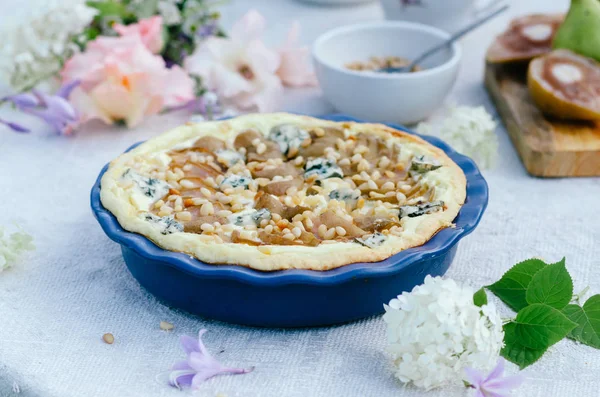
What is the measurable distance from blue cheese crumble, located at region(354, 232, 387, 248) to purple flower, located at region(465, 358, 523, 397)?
45cm

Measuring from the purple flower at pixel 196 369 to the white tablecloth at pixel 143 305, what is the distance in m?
0.02

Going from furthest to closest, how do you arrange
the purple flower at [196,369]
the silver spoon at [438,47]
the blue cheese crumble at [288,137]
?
1. the silver spoon at [438,47]
2. the blue cheese crumble at [288,137]
3. the purple flower at [196,369]

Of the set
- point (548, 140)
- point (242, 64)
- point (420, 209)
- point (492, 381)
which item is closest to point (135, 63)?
point (242, 64)

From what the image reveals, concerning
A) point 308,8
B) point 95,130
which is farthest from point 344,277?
point 308,8

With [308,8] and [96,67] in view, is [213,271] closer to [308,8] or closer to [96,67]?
[96,67]

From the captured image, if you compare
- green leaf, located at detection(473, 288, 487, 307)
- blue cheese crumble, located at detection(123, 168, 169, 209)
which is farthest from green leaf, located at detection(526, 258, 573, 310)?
blue cheese crumble, located at detection(123, 168, 169, 209)

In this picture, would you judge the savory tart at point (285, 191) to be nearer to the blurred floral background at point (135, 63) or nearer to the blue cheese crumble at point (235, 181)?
the blue cheese crumble at point (235, 181)

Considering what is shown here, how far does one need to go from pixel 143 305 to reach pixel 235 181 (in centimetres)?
52

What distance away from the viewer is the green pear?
350 cm

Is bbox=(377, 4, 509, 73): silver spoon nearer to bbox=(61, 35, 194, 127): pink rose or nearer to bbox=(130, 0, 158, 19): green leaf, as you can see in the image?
bbox=(61, 35, 194, 127): pink rose

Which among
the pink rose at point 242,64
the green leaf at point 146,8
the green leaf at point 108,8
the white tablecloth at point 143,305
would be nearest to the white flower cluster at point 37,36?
the green leaf at point 108,8

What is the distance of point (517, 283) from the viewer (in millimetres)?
2410

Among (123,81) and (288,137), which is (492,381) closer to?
(288,137)

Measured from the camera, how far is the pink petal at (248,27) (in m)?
3.68
